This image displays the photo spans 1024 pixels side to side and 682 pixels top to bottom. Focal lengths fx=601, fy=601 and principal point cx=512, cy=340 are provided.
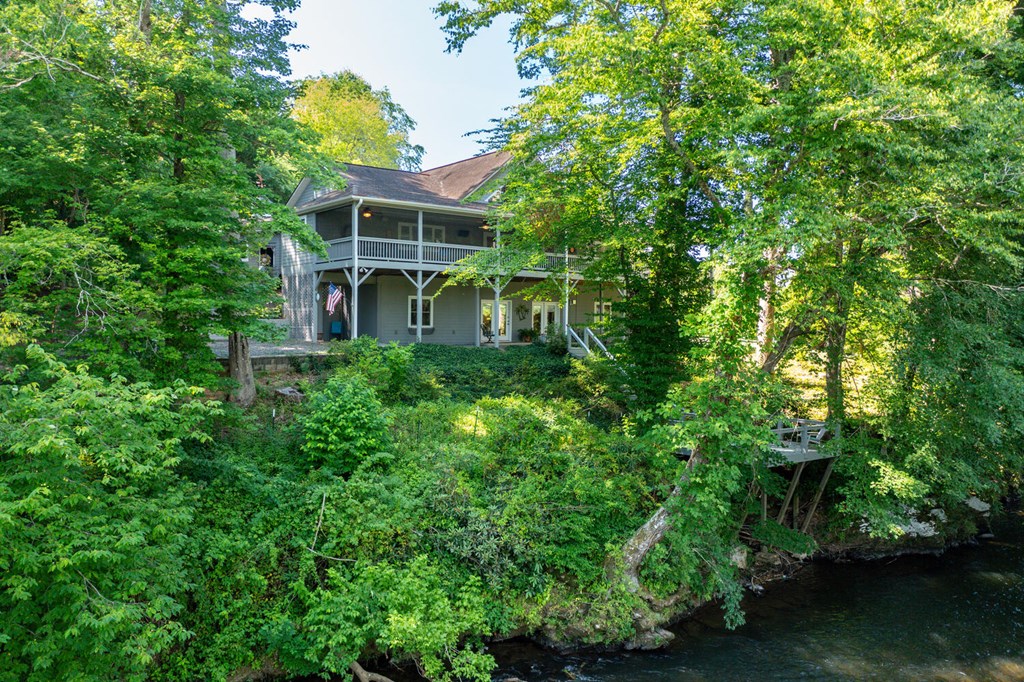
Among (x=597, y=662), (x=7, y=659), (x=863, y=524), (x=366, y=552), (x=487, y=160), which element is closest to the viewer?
(x=7, y=659)

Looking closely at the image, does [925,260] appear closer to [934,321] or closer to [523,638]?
[934,321]

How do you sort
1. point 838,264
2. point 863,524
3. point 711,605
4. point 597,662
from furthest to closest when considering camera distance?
point 863,524
point 711,605
point 838,264
point 597,662

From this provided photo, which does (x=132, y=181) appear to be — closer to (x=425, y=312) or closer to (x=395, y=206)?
(x=395, y=206)

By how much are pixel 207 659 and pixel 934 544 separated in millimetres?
15512

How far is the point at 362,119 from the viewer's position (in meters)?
36.6

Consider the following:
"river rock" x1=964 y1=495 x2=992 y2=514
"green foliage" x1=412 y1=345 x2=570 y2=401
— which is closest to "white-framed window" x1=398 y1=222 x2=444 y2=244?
"green foliage" x1=412 y1=345 x2=570 y2=401

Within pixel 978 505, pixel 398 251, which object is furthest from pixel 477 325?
pixel 978 505

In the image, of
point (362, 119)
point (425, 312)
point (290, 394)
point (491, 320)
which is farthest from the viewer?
point (362, 119)

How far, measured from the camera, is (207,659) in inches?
291

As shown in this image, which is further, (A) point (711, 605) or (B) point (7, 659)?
(A) point (711, 605)

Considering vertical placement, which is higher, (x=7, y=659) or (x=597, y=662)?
(x=7, y=659)

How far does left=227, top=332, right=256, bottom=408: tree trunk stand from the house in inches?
281

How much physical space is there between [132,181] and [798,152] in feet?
35.7

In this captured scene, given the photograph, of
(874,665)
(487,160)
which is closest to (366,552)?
(874,665)
